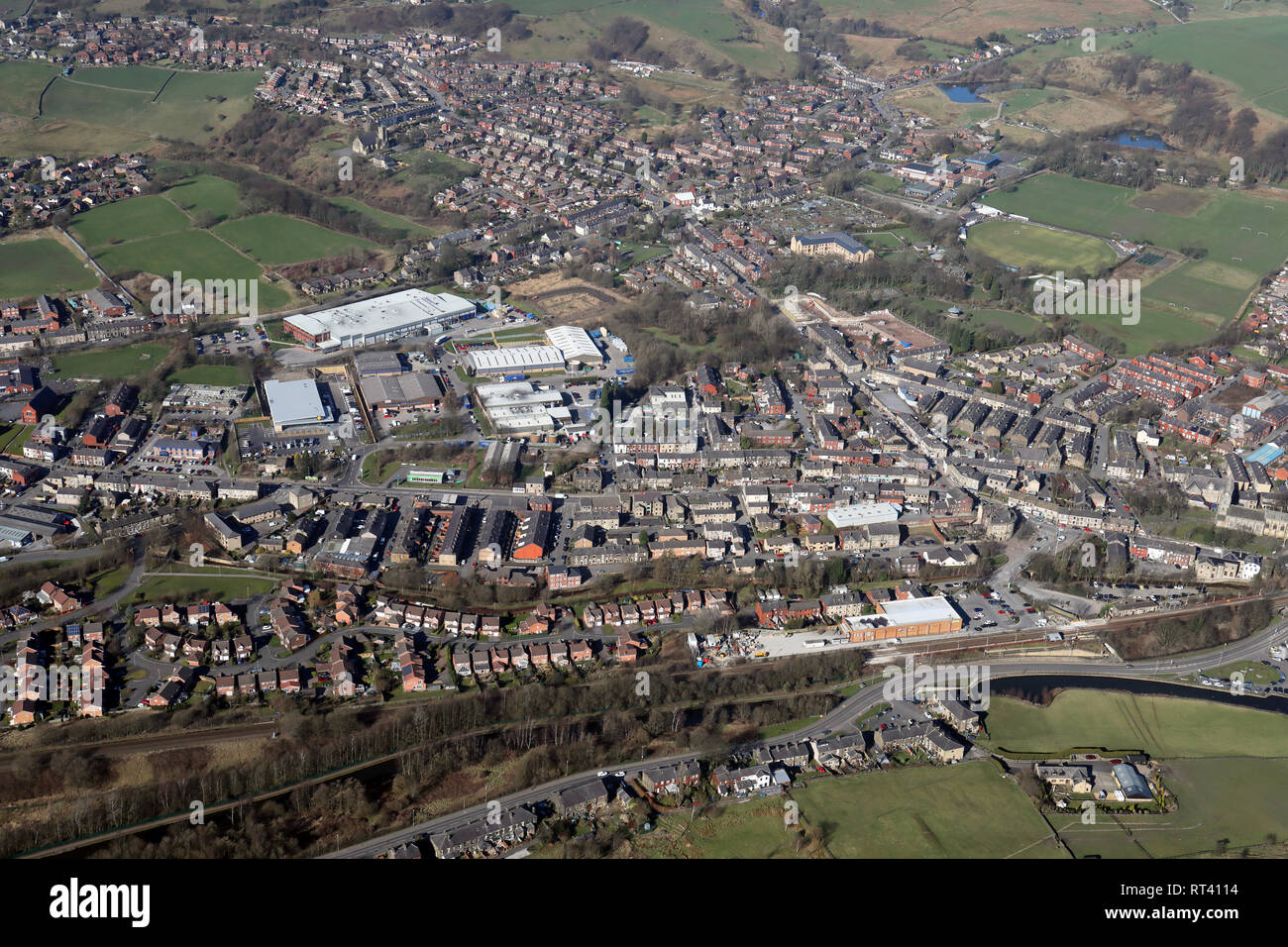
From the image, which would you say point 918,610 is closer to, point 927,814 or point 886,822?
point 927,814

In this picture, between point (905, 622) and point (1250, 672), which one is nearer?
point (1250, 672)

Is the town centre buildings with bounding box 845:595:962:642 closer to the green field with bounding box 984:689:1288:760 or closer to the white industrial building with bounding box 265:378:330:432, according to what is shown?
the green field with bounding box 984:689:1288:760

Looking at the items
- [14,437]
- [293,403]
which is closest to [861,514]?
[293,403]

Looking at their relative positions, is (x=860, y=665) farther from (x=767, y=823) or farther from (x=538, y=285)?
(x=538, y=285)

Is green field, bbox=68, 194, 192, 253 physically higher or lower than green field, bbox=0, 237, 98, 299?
higher

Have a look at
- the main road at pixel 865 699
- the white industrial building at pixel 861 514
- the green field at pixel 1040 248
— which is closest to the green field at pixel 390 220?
the green field at pixel 1040 248

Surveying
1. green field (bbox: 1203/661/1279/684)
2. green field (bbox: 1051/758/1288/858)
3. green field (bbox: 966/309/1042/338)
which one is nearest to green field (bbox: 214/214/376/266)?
green field (bbox: 966/309/1042/338)
